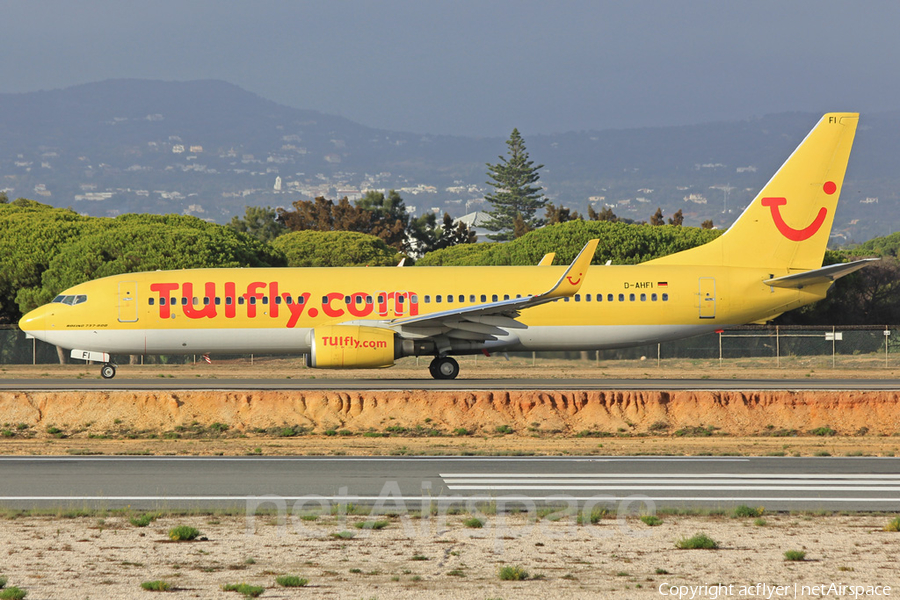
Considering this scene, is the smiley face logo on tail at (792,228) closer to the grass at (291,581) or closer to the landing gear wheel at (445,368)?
the landing gear wheel at (445,368)

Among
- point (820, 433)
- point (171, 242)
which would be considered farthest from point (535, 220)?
Answer: point (820, 433)

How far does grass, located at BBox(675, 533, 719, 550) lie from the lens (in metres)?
10.8

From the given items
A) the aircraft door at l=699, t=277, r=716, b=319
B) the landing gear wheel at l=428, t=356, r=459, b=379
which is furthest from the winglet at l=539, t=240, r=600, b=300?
the aircraft door at l=699, t=277, r=716, b=319

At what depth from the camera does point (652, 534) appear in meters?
11.5

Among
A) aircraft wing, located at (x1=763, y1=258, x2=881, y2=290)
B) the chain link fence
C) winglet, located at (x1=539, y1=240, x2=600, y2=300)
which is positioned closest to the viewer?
winglet, located at (x1=539, y1=240, x2=600, y2=300)

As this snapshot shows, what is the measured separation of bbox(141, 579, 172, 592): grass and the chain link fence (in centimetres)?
3686

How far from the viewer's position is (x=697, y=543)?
1088 cm

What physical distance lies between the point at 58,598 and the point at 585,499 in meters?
7.47

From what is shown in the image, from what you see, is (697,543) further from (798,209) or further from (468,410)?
(798,209)

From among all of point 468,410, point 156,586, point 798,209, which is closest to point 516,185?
point 798,209

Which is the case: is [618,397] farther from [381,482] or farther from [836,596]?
[836,596]

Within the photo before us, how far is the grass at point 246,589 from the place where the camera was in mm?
9047

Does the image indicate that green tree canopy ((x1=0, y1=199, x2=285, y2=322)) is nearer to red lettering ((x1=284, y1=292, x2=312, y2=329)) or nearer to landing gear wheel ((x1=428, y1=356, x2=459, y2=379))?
red lettering ((x1=284, y1=292, x2=312, y2=329))

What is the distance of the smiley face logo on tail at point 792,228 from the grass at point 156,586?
2920 centimetres
